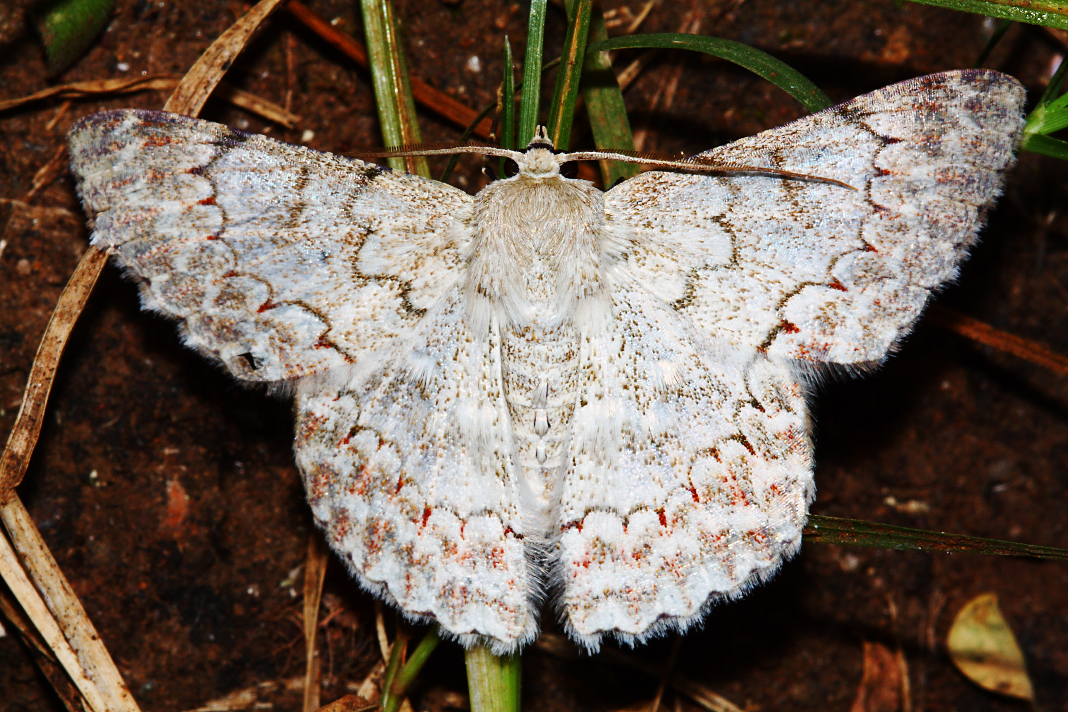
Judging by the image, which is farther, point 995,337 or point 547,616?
point 995,337

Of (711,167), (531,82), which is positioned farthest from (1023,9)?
(531,82)

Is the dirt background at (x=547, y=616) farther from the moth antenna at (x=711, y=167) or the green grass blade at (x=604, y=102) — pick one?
the moth antenna at (x=711, y=167)

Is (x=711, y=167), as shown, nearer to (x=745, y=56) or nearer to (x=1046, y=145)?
(x=745, y=56)

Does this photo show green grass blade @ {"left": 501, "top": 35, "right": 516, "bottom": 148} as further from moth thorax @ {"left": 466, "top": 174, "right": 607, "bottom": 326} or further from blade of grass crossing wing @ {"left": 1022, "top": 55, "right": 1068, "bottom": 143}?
blade of grass crossing wing @ {"left": 1022, "top": 55, "right": 1068, "bottom": 143}

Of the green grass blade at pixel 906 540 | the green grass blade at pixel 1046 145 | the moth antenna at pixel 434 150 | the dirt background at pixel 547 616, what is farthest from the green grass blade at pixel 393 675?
the green grass blade at pixel 1046 145

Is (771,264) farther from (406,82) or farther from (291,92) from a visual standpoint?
(291,92)

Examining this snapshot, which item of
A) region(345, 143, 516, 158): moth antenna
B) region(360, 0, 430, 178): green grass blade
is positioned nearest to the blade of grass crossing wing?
region(345, 143, 516, 158): moth antenna
